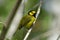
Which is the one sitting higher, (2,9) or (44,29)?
(2,9)

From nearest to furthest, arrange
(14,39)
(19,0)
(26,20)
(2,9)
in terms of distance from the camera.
Answer: (19,0)
(14,39)
(26,20)
(2,9)

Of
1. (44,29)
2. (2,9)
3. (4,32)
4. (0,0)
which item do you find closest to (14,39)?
(4,32)

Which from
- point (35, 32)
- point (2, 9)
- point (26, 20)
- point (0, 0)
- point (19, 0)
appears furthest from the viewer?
point (0, 0)

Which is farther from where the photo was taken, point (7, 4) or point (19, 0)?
point (7, 4)

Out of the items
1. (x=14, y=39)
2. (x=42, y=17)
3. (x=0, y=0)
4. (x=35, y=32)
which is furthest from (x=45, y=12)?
(x=14, y=39)

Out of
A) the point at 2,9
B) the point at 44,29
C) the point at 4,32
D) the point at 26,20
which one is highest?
the point at 4,32

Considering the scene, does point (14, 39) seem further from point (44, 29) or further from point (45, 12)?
point (45, 12)

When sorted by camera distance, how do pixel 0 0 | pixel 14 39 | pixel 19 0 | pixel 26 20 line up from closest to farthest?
1. pixel 19 0
2. pixel 14 39
3. pixel 26 20
4. pixel 0 0

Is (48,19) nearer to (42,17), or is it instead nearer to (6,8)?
(42,17)

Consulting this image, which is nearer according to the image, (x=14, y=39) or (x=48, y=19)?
(x=14, y=39)
